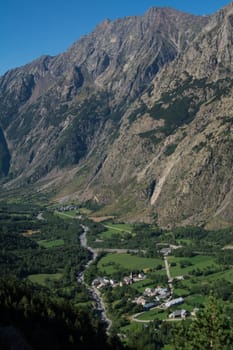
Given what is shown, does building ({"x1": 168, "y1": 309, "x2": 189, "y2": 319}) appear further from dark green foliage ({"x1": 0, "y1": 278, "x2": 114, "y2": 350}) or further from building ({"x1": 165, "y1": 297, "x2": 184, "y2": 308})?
dark green foliage ({"x1": 0, "y1": 278, "x2": 114, "y2": 350})

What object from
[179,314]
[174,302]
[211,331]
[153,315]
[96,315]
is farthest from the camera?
[174,302]

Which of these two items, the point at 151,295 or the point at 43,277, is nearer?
the point at 151,295

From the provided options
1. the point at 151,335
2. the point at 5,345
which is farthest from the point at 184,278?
the point at 5,345

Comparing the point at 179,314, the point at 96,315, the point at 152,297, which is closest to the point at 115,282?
the point at 152,297

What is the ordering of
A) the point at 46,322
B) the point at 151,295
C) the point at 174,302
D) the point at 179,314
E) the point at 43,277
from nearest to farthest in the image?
the point at 46,322 < the point at 179,314 < the point at 174,302 < the point at 151,295 < the point at 43,277

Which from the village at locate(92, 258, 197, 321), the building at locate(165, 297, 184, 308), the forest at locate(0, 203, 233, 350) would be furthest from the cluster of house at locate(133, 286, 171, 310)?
the building at locate(165, 297, 184, 308)

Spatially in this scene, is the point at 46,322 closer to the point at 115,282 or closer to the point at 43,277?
the point at 115,282
